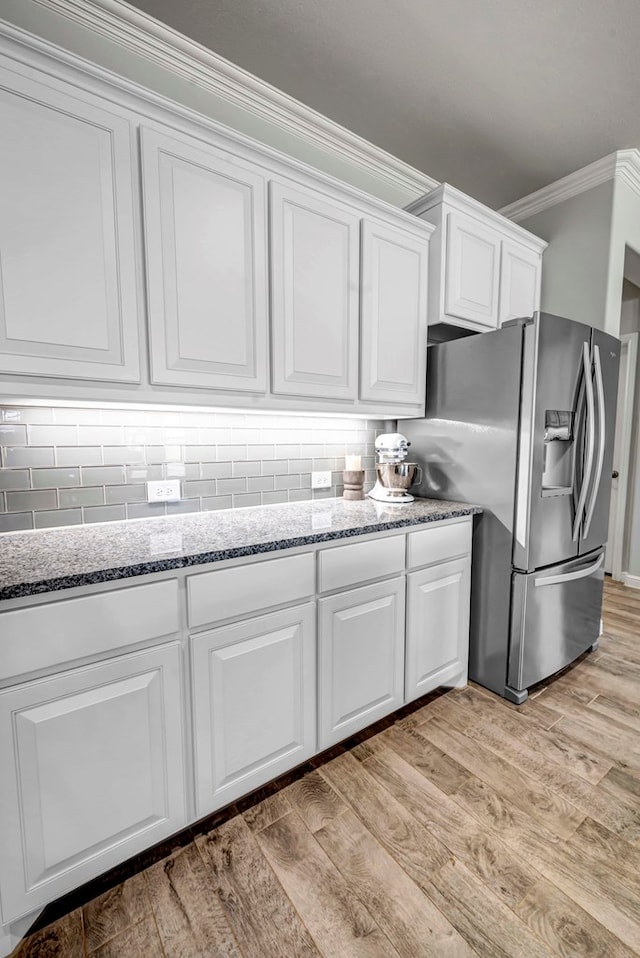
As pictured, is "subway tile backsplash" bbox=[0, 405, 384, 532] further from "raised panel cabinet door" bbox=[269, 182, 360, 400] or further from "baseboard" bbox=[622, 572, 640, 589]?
"baseboard" bbox=[622, 572, 640, 589]

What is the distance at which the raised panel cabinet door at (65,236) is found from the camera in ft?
3.69

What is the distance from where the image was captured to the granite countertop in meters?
1.01

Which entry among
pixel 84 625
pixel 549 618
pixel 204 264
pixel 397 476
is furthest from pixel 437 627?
pixel 204 264

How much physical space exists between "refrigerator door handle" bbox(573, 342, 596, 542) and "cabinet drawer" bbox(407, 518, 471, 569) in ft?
1.85

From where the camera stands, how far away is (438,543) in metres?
1.84

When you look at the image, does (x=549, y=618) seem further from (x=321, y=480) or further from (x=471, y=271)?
(x=471, y=271)

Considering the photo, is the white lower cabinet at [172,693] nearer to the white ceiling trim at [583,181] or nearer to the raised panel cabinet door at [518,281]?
the raised panel cabinet door at [518,281]

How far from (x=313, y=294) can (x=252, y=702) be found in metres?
1.56

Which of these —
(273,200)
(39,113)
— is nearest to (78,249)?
(39,113)

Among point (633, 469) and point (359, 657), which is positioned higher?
point (633, 469)

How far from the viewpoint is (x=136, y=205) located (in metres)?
1.31

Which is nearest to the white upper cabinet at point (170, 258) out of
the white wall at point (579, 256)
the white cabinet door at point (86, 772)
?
Answer: the white cabinet door at point (86, 772)

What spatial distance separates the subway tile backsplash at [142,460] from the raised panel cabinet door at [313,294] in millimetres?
344

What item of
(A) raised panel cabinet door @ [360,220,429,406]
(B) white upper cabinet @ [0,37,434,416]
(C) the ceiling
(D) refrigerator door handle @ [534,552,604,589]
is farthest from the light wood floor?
(C) the ceiling
